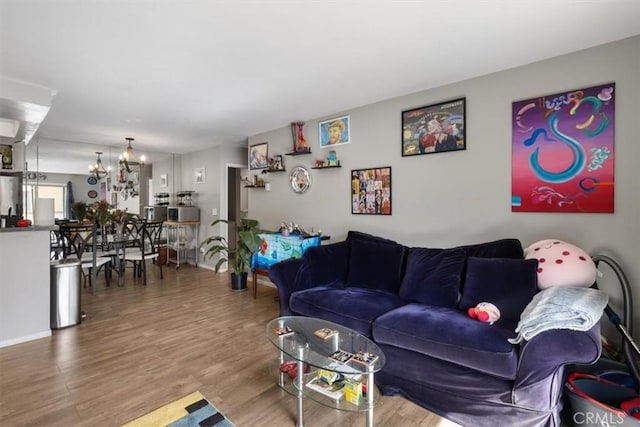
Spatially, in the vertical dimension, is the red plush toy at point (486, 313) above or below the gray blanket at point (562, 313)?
below

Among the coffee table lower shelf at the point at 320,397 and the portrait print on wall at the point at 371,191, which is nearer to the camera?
the coffee table lower shelf at the point at 320,397

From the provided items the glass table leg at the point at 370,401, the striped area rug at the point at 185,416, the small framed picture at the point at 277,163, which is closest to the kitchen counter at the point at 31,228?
the striped area rug at the point at 185,416

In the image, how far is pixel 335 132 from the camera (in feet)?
12.6

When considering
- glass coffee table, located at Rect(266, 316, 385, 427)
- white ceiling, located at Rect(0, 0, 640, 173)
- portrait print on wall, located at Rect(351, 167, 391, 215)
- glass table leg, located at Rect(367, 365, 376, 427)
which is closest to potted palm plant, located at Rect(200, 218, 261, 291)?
portrait print on wall, located at Rect(351, 167, 391, 215)

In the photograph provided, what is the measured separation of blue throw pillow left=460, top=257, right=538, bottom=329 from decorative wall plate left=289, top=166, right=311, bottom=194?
2.40m

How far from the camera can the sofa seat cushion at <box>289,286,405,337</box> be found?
7.48ft

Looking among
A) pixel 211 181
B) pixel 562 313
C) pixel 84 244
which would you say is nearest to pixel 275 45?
pixel 562 313

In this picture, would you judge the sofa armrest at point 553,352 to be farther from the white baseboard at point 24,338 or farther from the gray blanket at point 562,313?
the white baseboard at point 24,338

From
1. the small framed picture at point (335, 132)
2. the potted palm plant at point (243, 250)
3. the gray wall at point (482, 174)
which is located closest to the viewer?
the gray wall at point (482, 174)

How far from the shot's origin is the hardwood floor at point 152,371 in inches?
71.2

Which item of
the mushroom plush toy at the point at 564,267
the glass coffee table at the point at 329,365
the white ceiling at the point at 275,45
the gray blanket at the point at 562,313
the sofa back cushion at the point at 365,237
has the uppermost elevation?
the white ceiling at the point at 275,45

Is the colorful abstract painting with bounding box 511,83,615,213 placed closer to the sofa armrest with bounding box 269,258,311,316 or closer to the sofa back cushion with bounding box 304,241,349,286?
the sofa back cushion with bounding box 304,241,349,286

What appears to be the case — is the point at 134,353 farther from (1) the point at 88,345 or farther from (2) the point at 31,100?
(2) the point at 31,100

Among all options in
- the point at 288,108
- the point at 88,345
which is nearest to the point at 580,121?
the point at 288,108
